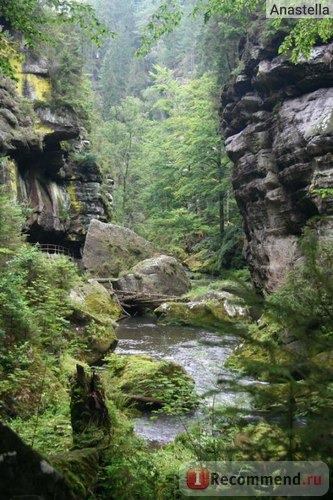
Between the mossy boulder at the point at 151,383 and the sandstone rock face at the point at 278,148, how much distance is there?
897 centimetres

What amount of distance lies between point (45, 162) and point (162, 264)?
10.4 m

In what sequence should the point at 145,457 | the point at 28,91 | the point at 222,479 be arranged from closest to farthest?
the point at 222,479, the point at 145,457, the point at 28,91

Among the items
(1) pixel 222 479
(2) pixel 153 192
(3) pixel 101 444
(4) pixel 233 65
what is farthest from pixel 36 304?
(2) pixel 153 192

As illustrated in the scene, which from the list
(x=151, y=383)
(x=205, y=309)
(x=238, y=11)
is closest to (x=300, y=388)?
(x=151, y=383)

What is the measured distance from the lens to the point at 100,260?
891 inches

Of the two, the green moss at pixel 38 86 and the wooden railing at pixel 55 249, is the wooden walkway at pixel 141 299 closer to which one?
the wooden railing at pixel 55 249

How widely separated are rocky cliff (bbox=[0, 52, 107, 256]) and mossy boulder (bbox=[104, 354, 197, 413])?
15.0 m

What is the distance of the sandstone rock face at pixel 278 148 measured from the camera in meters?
16.2

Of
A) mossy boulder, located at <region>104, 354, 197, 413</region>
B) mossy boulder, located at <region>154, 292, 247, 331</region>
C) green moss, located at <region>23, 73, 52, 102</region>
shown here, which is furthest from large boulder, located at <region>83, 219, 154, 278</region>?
mossy boulder, located at <region>104, 354, 197, 413</region>

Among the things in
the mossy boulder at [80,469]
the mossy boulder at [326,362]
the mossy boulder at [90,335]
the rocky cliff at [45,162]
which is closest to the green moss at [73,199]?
the rocky cliff at [45,162]

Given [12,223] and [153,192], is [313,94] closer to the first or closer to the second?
[12,223]

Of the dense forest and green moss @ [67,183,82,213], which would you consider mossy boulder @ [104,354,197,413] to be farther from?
green moss @ [67,183,82,213]

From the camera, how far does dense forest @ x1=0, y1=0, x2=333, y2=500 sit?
2477 mm

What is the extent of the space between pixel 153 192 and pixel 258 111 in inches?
604
